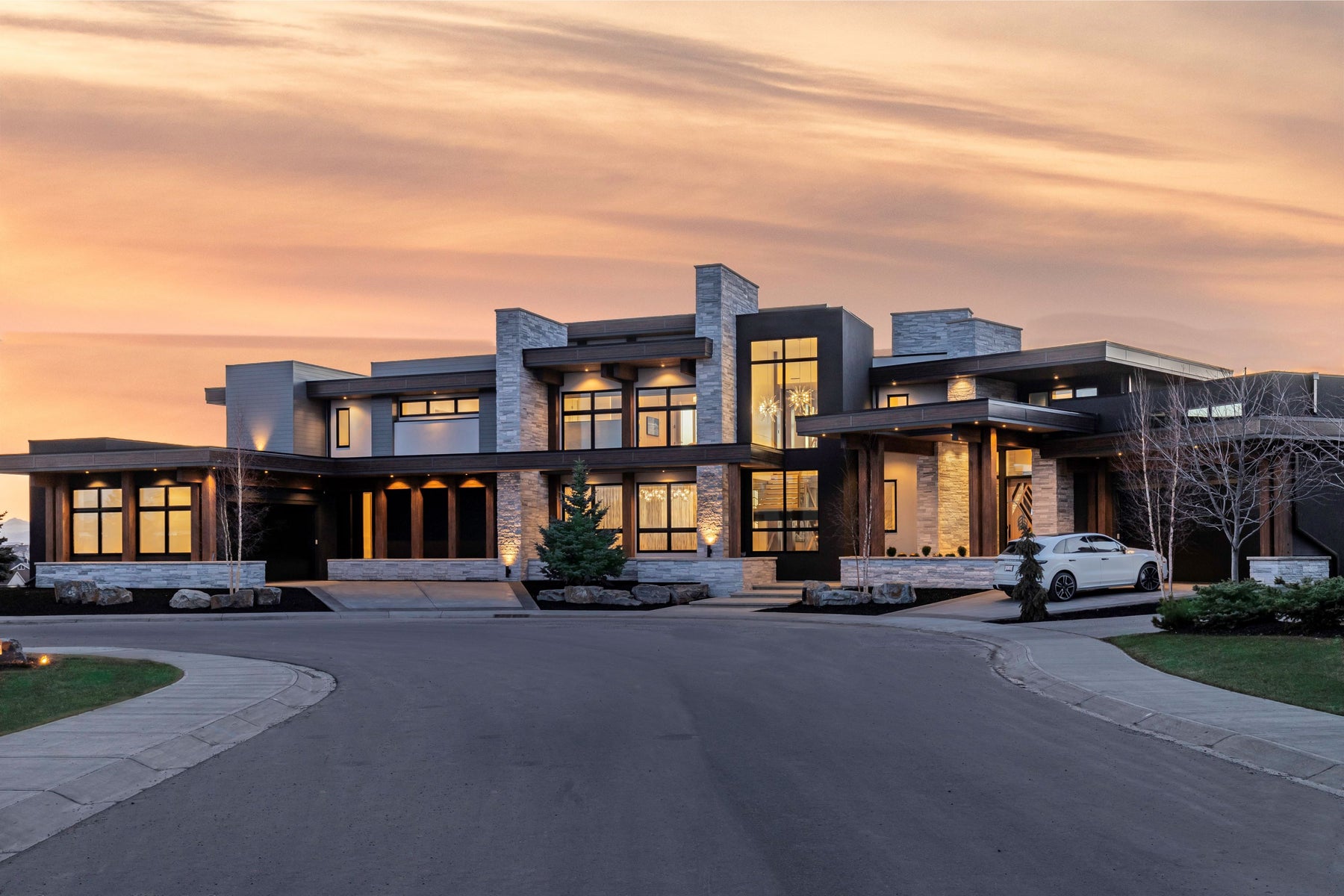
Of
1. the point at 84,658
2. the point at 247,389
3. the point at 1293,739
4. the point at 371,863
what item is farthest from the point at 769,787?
the point at 247,389

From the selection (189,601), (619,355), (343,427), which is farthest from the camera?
(343,427)

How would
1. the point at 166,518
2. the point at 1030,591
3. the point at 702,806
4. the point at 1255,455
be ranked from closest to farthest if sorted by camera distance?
the point at 702,806 → the point at 1030,591 → the point at 1255,455 → the point at 166,518

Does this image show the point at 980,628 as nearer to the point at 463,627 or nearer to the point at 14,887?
the point at 463,627

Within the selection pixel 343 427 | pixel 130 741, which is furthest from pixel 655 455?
pixel 130 741

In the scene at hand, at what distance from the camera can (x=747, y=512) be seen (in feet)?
139

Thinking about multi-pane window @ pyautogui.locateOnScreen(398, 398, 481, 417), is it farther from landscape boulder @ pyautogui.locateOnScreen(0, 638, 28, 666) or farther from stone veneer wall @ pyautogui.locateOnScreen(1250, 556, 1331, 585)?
landscape boulder @ pyautogui.locateOnScreen(0, 638, 28, 666)

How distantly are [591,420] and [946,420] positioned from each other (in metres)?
16.4

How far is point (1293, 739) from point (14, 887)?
1015 cm

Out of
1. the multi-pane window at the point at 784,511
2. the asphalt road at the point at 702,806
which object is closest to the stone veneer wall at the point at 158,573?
the multi-pane window at the point at 784,511

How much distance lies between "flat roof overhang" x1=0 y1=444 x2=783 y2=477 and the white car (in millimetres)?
12733

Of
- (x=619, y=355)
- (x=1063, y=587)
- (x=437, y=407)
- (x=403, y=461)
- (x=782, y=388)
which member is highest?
(x=619, y=355)

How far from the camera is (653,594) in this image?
35250 mm

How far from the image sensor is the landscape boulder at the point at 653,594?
115ft

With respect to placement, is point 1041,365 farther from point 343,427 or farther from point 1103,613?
point 343,427
